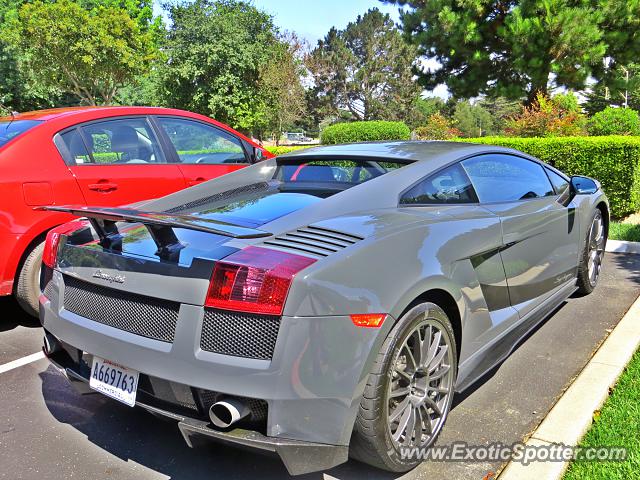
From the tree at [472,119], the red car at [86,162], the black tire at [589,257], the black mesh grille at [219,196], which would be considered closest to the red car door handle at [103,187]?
the red car at [86,162]

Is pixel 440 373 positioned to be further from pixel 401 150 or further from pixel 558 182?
pixel 558 182

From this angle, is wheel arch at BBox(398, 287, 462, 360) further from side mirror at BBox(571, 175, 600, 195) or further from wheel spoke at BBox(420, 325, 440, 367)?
side mirror at BBox(571, 175, 600, 195)

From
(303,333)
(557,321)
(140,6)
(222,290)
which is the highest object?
(140,6)

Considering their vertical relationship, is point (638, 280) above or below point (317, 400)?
below

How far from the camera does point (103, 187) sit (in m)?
4.29

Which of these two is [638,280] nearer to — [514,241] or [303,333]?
[514,241]

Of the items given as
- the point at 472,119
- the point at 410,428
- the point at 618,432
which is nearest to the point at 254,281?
the point at 410,428

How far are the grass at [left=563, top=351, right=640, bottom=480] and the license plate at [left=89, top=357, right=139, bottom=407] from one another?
6.16ft

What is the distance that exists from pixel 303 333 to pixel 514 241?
1.73m

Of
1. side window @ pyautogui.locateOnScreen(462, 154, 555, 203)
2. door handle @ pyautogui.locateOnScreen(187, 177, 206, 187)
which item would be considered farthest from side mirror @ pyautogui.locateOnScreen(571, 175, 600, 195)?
door handle @ pyautogui.locateOnScreen(187, 177, 206, 187)

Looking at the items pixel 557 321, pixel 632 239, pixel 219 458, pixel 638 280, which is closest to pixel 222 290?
pixel 219 458

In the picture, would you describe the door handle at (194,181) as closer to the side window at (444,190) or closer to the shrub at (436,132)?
the side window at (444,190)

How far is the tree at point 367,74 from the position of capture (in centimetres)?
6456

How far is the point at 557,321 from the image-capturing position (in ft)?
13.7
